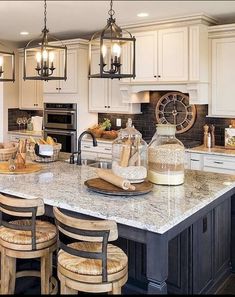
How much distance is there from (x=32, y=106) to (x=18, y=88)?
1.68ft

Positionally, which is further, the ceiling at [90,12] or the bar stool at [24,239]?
the ceiling at [90,12]

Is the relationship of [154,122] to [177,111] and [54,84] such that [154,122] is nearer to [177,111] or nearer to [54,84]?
[177,111]

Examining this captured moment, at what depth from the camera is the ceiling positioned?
13.9 feet

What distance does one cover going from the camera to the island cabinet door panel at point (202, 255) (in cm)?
275

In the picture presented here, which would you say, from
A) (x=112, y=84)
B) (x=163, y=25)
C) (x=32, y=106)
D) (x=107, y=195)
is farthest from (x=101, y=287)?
(x=32, y=106)

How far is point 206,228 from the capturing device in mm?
2914

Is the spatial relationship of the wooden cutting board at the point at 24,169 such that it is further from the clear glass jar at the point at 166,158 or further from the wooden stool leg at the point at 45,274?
the clear glass jar at the point at 166,158

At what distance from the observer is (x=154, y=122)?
587cm

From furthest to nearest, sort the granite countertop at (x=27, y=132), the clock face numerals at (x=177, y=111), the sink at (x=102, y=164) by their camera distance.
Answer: the granite countertop at (x=27, y=132), the clock face numerals at (x=177, y=111), the sink at (x=102, y=164)

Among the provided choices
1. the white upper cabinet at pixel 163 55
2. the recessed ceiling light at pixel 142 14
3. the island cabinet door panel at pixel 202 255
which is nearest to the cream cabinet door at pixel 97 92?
the white upper cabinet at pixel 163 55

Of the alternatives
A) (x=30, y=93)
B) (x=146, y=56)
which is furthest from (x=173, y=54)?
(x=30, y=93)

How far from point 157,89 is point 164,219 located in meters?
3.40

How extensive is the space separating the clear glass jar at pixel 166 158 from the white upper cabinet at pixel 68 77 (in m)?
3.54

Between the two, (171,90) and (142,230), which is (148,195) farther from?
(171,90)
